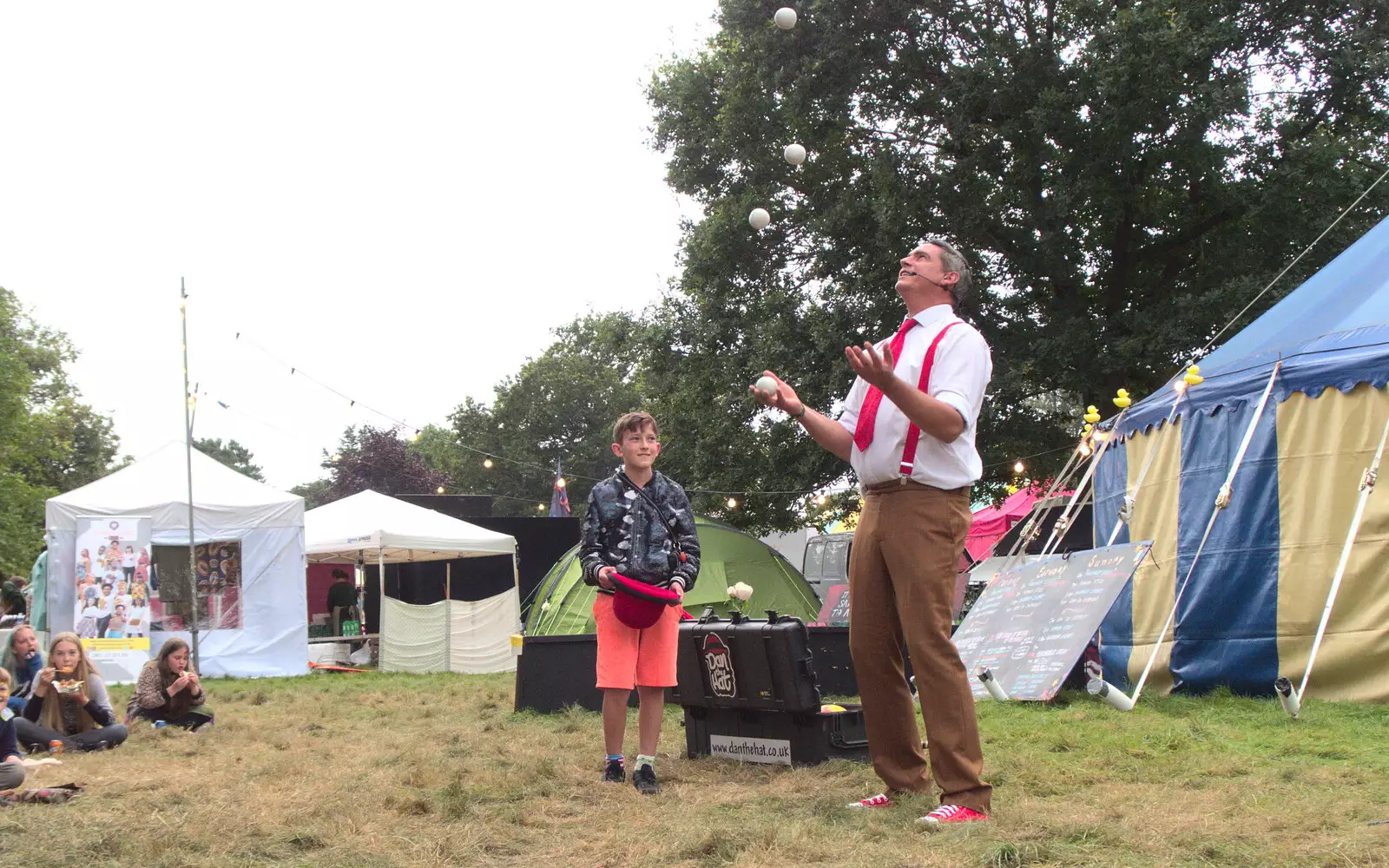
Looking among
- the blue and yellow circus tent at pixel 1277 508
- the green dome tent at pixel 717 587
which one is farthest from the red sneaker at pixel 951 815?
the green dome tent at pixel 717 587

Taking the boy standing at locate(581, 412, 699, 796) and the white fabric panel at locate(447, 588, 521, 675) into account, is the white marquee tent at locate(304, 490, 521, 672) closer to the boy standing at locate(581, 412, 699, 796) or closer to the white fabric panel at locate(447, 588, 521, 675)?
the white fabric panel at locate(447, 588, 521, 675)

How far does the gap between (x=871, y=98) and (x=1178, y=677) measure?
9.50m

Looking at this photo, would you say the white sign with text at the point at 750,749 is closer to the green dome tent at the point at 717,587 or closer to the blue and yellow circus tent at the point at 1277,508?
the blue and yellow circus tent at the point at 1277,508

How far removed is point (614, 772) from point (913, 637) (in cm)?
151

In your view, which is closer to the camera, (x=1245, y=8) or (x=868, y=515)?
(x=868, y=515)

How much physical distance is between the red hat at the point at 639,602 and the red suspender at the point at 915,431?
1.29 meters

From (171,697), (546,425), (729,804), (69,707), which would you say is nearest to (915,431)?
(729,804)

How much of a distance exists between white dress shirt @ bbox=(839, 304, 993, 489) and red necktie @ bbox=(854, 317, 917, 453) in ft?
0.07

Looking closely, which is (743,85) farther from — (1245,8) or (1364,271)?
(1364,271)

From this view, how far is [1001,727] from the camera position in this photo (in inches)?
206

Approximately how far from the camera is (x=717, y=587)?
12.1 metres

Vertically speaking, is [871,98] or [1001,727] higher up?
[871,98]

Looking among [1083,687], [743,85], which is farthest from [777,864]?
[743,85]

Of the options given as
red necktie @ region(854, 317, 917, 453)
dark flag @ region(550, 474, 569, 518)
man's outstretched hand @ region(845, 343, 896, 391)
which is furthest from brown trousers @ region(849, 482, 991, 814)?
dark flag @ region(550, 474, 569, 518)
